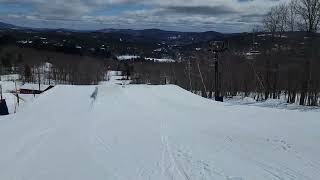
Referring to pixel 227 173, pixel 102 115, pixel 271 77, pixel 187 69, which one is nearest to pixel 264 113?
pixel 102 115

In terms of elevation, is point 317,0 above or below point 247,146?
above

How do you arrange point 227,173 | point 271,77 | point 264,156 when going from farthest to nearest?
point 271,77, point 264,156, point 227,173

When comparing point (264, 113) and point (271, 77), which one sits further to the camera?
point (271, 77)

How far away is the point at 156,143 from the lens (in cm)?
1415

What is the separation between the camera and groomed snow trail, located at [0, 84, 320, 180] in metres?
10.7

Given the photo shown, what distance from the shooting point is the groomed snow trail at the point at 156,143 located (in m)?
10.7

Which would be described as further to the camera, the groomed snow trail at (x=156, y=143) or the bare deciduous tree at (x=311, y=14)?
the bare deciduous tree at (x=311, y=14)

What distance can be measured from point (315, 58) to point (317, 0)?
5741 mm

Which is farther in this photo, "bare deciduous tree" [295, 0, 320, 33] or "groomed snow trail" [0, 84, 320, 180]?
"bare deciduous tree" [295, 0, 320, 33]

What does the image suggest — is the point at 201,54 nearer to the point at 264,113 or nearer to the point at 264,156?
the point at 264,113

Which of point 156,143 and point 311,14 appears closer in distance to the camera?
point 156,143

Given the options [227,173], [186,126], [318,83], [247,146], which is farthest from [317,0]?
[227,173]

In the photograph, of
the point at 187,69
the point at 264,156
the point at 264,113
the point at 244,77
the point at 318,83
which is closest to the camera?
the point at 264,156

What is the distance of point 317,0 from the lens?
3978 cm
